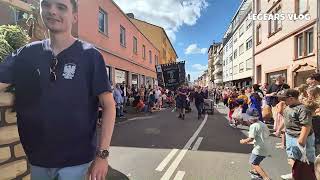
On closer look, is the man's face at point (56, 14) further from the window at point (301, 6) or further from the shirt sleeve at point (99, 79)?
the window at point (301, 6)

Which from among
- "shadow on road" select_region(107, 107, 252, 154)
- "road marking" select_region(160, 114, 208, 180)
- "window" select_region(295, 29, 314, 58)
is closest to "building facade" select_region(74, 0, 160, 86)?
"shadow on road" select_region(107, 107, 252, 154)

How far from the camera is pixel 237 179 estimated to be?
6078 mm

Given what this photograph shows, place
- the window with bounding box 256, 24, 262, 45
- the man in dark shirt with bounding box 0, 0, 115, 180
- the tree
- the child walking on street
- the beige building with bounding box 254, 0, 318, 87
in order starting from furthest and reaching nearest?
1. the window with bounding box 256, 24, 262, 45
2. the beige building with bounding box 254, 0, 318, 87
3. the child walking on street
4. the tree
5. the man in dark shirt with bounding box 0, 0, 115, 180

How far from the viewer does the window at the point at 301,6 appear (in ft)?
62.9

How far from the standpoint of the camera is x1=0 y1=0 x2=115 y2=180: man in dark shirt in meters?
2.01

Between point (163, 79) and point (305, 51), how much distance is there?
482 inches

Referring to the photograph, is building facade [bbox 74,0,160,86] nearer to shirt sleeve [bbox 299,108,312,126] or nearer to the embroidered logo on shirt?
shirt sleeve [bbox 299,108,312,126]

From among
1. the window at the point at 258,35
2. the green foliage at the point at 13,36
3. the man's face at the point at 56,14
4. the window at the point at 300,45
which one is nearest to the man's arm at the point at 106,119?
the man's face at the point at 56,14

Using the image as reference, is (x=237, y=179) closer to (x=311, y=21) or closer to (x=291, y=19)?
(x=311, y=21)

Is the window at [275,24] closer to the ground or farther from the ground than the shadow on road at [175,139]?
farther from the ground

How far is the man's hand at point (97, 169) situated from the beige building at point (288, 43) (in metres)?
17.4

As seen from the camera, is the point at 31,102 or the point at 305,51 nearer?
the point at 31,102

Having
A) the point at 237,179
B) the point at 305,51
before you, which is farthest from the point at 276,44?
the point at 237,179

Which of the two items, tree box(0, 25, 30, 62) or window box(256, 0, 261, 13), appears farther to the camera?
window box(256, 0, 261, 13)
